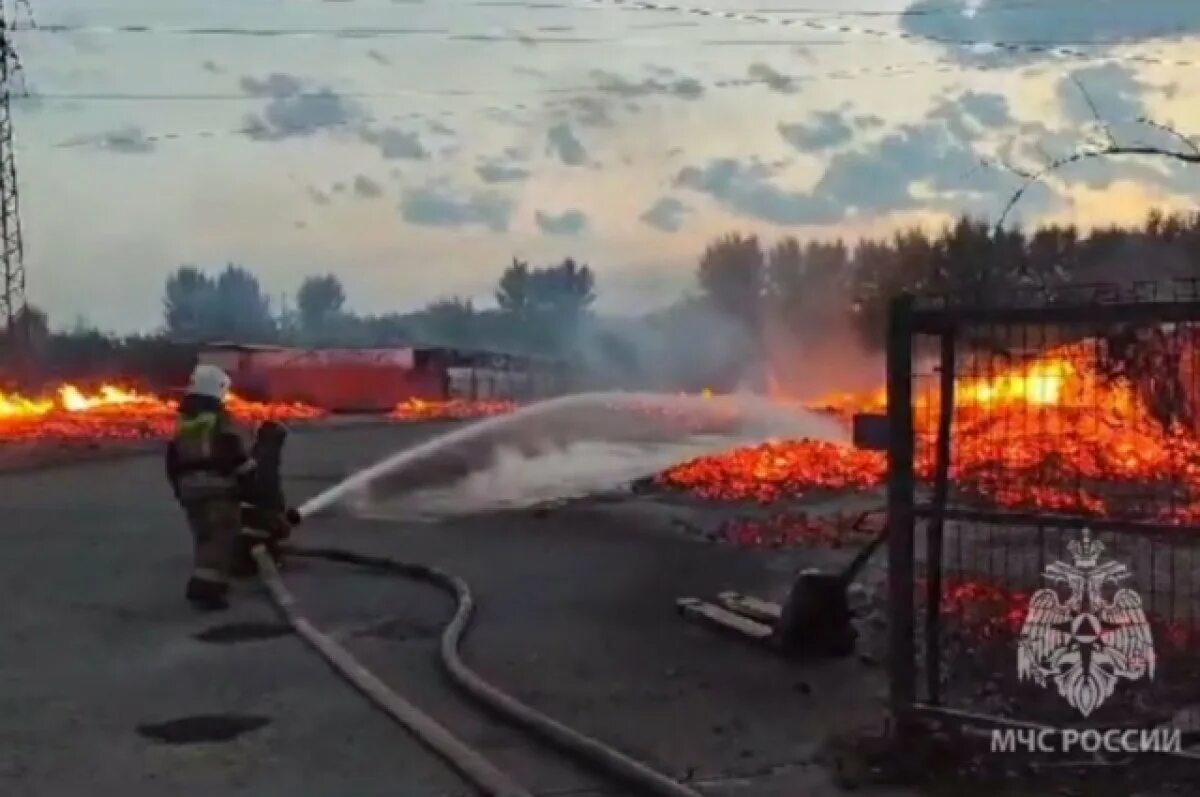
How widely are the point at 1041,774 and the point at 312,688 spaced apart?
4.20 m

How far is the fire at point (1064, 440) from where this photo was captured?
6.66m

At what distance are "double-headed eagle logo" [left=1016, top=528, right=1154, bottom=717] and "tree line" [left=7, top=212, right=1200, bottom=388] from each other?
1417 mm

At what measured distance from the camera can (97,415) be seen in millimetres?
44094

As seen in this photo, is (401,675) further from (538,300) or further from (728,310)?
(538,300)

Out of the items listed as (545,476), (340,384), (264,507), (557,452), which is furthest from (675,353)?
(264,507)

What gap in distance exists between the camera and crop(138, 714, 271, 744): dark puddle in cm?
757

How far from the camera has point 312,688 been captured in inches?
342

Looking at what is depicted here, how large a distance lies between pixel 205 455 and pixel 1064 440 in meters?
6.70

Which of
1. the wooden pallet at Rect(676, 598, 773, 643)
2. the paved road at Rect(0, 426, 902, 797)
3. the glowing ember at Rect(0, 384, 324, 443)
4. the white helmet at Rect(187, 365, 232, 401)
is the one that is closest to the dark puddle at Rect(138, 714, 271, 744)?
the paved road at Rect(0, 426, 902, 797)

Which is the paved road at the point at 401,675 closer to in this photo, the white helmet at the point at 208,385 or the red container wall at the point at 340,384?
the white helmet at the point at 208,385

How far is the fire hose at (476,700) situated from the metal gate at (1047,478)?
111cm

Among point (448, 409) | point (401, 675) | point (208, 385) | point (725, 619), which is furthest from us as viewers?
point (448, 409)

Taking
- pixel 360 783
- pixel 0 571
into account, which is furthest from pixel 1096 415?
pixel 0 571

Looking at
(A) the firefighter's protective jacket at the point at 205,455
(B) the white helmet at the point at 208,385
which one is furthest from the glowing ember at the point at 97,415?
(A) the firefighter's protective jacket at the point at 205,455
